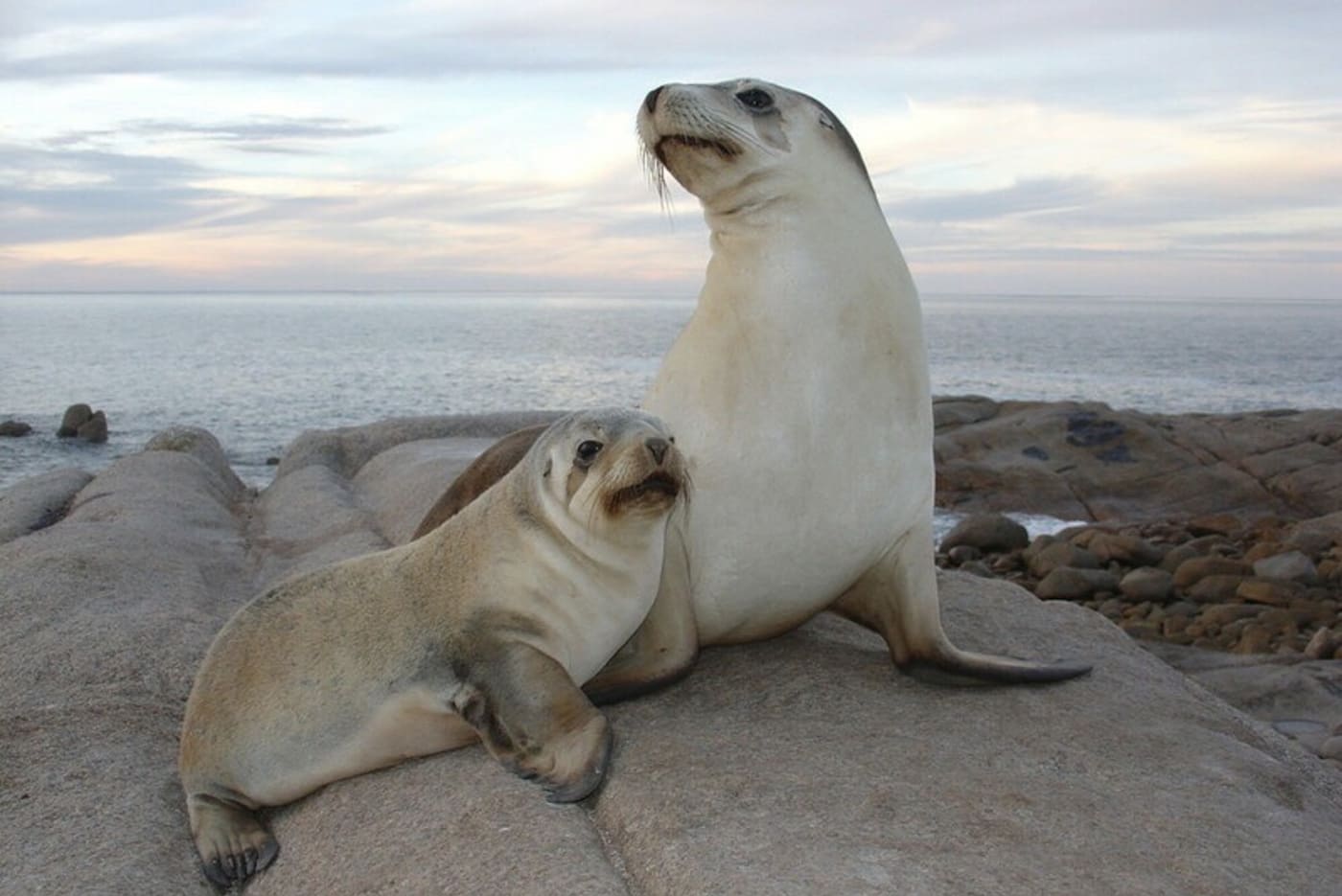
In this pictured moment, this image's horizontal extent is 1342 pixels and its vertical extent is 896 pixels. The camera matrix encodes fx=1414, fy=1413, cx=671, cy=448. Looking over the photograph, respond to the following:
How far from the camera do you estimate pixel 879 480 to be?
4539 mm

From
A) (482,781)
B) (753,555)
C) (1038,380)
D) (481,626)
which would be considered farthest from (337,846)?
(1038,380)

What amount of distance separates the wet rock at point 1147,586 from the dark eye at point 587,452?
8.17 m

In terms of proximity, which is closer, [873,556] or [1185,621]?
[873,556]

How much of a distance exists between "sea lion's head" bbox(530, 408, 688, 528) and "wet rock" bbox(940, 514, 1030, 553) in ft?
31.4

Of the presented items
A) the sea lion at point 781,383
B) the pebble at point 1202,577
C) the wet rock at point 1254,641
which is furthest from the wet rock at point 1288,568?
the sea lion at point 781,383

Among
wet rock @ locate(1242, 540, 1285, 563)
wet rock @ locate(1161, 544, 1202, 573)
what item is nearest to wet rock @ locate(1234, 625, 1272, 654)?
wet rock @ locate(1161, 544, 1202, 573)

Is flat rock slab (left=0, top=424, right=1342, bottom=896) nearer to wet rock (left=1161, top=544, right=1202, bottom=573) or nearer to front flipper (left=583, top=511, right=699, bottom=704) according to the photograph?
front flipper (left=583, top=511, right=699, bottom=704)

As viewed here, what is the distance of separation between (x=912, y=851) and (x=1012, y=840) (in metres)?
0.29

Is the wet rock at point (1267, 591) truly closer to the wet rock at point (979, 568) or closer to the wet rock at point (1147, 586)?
the wet rock at point (1147, 586)

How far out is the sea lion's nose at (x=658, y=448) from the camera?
3.77 m

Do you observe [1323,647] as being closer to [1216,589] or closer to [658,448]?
[1216,589]

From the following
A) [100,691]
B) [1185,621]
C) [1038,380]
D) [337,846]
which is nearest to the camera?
[337,846]

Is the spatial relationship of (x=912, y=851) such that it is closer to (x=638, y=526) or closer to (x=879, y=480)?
(x=638, y=526)

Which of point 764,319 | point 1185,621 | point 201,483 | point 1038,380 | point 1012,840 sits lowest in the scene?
point 1038,380
